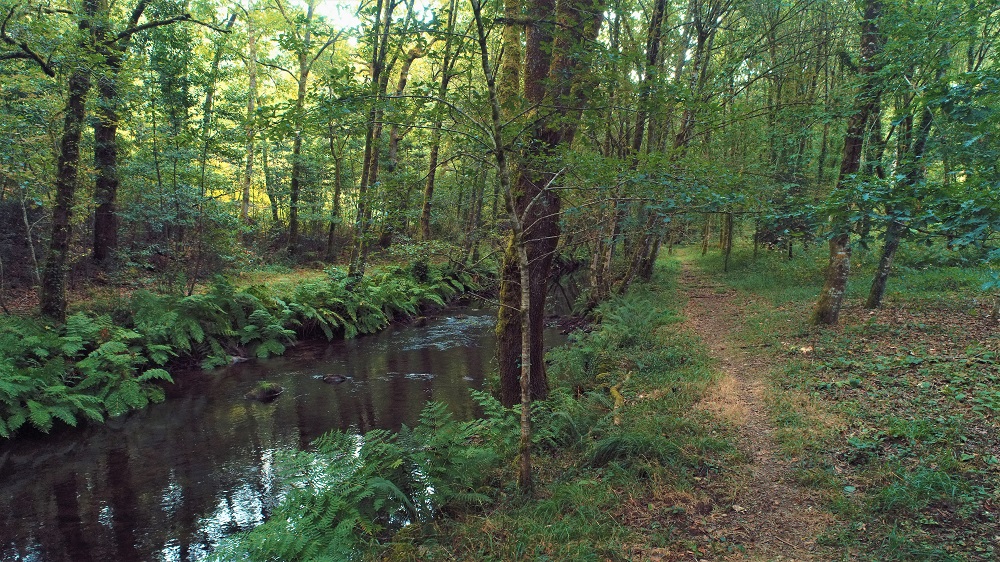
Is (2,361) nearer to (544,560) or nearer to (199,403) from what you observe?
(199,403)

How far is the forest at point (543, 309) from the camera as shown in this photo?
395 cm

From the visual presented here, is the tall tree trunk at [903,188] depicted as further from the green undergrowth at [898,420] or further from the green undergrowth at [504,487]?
the green undergrowth at [504,487]

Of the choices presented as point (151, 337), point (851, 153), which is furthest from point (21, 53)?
point (851, 153)

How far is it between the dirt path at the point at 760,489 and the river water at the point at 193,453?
417 cm

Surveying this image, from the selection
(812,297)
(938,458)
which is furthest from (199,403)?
(812,297)

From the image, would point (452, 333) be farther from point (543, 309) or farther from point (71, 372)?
point (71, 372)

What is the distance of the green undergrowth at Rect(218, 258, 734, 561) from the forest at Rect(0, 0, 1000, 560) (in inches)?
1.2

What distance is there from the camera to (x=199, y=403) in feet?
29.8

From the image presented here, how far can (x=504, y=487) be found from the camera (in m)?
4.98

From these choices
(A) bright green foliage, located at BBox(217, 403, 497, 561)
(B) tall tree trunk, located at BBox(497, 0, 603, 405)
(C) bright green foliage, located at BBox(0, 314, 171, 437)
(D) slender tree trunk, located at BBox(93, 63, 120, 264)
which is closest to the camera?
(A) bright green foliage, located at BBox(217, 403, 497, 561)

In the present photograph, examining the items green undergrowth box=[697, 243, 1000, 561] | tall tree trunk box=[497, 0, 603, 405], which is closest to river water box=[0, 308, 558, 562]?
tall tree trunk box=[497, 0, 603, 405]

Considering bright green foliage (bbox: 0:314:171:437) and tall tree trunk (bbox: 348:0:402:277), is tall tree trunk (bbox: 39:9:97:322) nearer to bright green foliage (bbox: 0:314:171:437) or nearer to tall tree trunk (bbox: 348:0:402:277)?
bright green foliage (bbox: 0:314:171:437)

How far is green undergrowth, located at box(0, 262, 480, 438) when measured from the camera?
7.76 metres

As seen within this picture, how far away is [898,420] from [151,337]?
12.4 meters
